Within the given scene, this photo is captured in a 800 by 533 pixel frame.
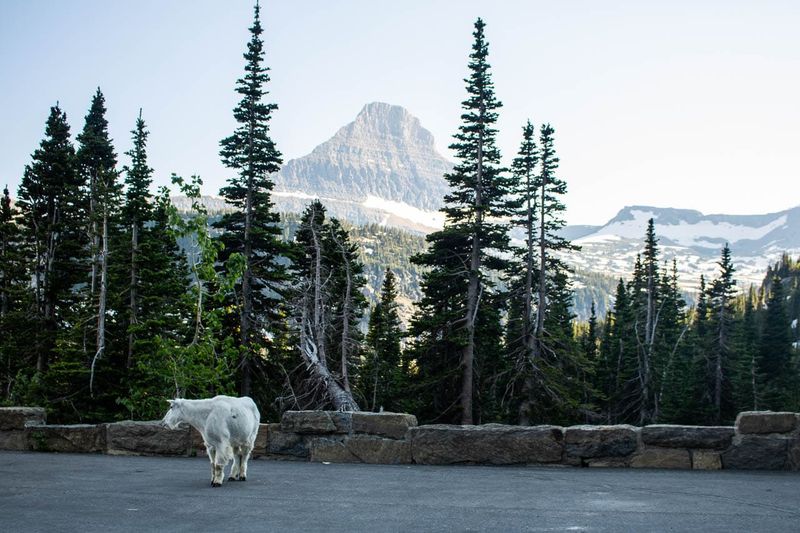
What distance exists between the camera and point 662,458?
11812 millimetres

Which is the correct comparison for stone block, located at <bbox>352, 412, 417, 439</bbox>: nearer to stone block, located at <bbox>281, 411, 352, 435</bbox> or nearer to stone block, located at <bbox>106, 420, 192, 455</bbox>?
stone block, located at <bbox>281, 411, 352, 435</bbox>

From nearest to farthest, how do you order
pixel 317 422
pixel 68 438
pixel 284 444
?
pixel 317 422, pixel 284 444, pixel 68 438

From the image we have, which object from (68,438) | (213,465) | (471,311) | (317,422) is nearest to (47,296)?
(471,311)

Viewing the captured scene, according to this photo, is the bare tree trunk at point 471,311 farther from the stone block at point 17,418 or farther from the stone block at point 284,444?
the stone block at point 17,418

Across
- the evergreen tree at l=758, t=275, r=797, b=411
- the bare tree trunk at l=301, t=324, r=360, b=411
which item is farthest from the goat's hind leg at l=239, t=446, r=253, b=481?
the evergreen tree at l=758, t=275, r=797, b=411

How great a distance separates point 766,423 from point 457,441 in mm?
4639

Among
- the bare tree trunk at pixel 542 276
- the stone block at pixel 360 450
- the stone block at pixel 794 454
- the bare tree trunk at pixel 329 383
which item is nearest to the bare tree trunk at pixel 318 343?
the bare tree trunk at pixel 329 383

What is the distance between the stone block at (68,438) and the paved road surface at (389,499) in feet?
5.91

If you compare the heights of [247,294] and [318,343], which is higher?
[247,294]

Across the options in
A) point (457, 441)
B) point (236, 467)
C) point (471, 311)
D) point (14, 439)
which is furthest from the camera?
point (471, 311)

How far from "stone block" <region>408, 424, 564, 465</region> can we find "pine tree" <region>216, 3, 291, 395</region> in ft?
73.7

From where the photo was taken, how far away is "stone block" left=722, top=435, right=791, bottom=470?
11.4m

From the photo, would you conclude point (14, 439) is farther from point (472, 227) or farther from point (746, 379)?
point (746, 379)

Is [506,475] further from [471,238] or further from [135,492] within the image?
[471,238]
